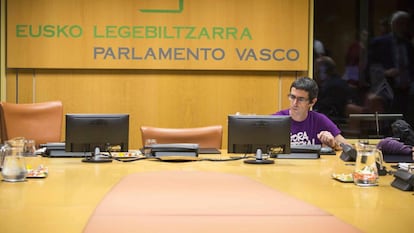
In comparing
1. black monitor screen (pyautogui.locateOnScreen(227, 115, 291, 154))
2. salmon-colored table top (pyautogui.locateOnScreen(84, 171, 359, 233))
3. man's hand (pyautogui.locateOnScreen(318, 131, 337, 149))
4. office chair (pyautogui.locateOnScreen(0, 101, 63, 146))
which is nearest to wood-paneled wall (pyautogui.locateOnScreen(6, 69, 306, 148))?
office chair (pyautogui.locateOnScreen(0, 101, 63, 146))

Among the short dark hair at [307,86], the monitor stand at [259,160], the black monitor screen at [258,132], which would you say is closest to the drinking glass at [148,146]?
the black monitor screen at [258,132]

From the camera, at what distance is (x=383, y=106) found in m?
6.95

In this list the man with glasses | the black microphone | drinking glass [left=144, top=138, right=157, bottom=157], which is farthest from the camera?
the man with glasses

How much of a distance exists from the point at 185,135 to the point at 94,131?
2.90ft

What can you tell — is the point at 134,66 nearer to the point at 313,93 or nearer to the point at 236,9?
the point at 236,9

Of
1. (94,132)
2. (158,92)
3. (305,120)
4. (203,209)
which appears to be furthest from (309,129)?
(203,209)

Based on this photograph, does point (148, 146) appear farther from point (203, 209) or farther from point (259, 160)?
point (203, 209)

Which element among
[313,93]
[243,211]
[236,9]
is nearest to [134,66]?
[236,9]

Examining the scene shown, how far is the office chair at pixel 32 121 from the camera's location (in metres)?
5.34

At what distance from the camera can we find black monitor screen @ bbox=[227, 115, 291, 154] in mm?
4207

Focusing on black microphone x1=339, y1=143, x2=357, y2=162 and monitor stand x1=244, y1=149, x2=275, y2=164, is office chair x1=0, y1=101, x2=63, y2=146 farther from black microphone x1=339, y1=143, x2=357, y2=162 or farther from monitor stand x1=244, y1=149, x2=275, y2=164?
black microphone x1=339, y1=143, x2=357, y2=162

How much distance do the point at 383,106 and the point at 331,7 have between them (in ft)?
4.09

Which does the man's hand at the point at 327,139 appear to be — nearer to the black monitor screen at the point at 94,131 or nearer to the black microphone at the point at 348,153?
the black microphone at the point at 348,153

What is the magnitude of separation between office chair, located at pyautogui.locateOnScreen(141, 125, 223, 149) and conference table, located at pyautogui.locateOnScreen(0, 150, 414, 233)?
517mm
